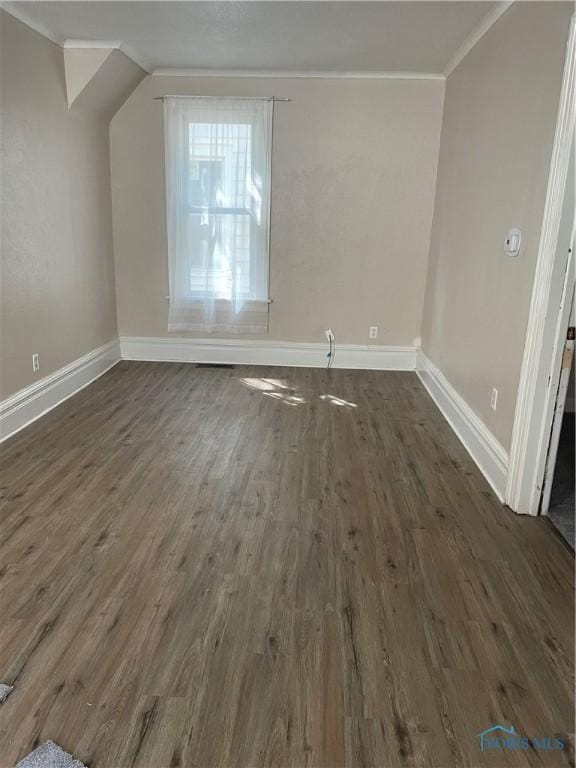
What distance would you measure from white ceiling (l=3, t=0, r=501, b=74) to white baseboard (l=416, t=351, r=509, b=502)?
89.9 inches

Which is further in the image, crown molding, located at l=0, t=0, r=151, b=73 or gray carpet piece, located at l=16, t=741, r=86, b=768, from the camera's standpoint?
crown molding, located at l=0, t=0, r=151, b=73

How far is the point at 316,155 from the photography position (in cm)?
475

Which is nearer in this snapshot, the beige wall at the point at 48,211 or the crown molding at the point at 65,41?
the crown molding at the point at 65,41

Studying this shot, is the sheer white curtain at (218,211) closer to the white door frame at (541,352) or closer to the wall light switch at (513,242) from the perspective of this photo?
the wall light switch at (513,242)

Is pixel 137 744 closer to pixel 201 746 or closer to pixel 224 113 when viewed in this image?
pixel 201 746

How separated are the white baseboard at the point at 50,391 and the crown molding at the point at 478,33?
3.56m

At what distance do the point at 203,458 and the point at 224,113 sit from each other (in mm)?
3043

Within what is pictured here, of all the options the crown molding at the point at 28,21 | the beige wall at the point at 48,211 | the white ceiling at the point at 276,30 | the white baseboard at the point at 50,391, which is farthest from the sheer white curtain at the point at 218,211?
the crown molding at the point at 28,21

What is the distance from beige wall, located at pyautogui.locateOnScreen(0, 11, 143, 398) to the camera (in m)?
3.29

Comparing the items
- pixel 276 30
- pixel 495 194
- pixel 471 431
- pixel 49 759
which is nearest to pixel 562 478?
pixel 471 431

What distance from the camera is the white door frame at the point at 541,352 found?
7.29ft

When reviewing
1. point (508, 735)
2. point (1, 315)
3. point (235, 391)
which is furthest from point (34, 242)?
point (508, 735)

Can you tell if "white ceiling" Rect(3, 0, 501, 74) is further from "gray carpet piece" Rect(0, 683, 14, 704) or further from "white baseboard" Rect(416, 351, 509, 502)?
"gray carpet piece" Rect(0, 683, 14, 704)

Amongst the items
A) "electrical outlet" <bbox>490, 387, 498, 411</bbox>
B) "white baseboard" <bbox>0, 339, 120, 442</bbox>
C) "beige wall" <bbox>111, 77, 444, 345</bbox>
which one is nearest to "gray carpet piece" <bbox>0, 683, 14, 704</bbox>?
"white baseboard" <bbox>0, 339, 120, 442</bbox>
